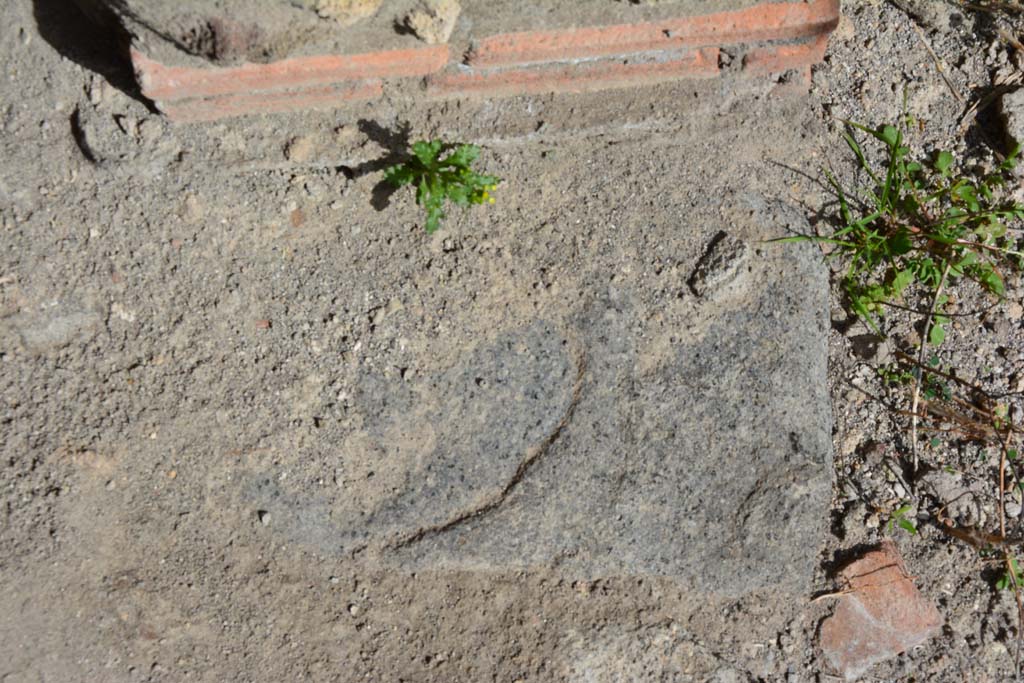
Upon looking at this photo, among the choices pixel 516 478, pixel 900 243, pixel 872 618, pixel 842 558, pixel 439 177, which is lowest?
pixel 872 618

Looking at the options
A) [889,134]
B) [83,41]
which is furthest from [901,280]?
Result: [83,41]

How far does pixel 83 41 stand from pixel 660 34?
145 cm

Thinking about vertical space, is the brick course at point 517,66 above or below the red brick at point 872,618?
above

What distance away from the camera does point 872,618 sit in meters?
2.52

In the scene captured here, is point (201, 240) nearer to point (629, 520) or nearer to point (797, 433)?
point (629, 520)

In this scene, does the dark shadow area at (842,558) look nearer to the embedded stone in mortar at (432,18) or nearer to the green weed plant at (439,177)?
the green weed plant at (439,177)

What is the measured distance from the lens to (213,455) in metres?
2.30

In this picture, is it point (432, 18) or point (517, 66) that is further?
point (517, 66)

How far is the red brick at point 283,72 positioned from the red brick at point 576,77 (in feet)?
0.26

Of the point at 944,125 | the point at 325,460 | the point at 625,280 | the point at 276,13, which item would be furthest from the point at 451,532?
the point at 944,125

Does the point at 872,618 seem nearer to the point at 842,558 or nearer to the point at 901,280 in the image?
the point at 842,558

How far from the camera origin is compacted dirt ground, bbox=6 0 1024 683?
2.24m

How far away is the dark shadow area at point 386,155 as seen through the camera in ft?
7.43

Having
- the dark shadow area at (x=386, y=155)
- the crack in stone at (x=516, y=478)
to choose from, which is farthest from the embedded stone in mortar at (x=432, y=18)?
the crack in stone at (x=516, y=478)
